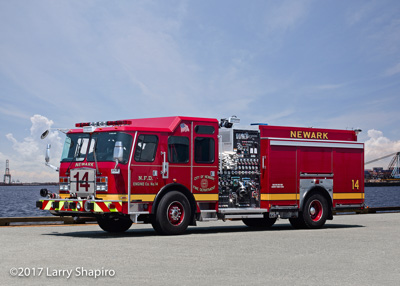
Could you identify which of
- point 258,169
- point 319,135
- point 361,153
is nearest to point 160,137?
point 258,169

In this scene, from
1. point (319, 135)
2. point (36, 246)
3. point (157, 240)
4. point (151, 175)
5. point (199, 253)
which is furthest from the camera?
point (319, 135)

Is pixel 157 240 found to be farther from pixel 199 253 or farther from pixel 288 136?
pixel 288 136

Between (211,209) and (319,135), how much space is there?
15.9 ft

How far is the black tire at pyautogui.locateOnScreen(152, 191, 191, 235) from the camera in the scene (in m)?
15.8

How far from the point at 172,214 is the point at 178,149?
68.4 inches

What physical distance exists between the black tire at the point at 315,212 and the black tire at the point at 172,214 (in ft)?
14.8

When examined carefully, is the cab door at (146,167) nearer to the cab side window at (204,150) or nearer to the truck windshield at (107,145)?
the truck windshield at (107,145)

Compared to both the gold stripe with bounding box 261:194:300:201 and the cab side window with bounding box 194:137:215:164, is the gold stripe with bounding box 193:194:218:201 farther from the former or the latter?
the gold stripe with bounding box 261:194:300:201

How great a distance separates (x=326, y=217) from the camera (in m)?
19.6

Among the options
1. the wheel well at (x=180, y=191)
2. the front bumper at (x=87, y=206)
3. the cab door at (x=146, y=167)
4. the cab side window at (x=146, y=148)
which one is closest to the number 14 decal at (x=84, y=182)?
the front bumper at (x=87, y=206)

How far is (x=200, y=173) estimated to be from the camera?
55.5 ft

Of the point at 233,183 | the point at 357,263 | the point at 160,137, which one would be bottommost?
the point at 357,263

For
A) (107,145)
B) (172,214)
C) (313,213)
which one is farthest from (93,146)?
(313,213)

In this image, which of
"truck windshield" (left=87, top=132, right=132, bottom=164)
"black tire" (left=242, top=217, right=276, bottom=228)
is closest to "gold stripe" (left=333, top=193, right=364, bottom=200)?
"black tire" (left=242, top=217, right=276, bottom=228)
